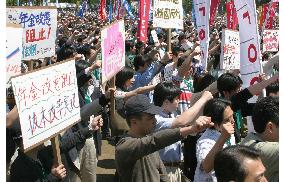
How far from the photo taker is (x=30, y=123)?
3207 mm

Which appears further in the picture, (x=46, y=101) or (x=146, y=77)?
(x=146, y=77)

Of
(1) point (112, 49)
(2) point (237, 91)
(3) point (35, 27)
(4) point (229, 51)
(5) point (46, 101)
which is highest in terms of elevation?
(3) point (35, 27)

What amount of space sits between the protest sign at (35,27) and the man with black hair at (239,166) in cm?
353

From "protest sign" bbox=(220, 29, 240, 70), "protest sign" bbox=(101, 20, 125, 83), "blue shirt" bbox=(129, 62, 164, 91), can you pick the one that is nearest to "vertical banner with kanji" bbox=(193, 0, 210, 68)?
"protest sign" bbox=(220, 29, 240, 70)

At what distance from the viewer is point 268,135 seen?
3.19m

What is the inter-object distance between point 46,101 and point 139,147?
0.87 m

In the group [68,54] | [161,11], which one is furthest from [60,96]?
[161,11]

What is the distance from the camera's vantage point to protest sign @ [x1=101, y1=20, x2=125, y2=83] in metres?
4.54

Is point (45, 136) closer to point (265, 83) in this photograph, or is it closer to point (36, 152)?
point (36, 152)

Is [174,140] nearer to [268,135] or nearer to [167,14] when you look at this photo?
[268,135]

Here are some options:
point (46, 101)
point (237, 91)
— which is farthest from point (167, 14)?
point (46, 101)

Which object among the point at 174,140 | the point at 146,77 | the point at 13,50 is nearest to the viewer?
the point at 174,140

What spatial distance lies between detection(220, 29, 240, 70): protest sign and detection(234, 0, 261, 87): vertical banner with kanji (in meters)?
2.47

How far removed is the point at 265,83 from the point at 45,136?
1839mm
